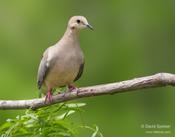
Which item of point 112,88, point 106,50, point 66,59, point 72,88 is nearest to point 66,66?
point 66,59

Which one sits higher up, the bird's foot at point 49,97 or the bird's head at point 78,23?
the bird's head at point 78,23

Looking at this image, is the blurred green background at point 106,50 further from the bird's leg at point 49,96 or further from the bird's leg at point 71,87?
the bird's leg at point 71,87

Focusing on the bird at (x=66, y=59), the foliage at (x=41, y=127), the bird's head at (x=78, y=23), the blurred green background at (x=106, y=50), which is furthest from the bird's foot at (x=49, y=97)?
the blurred green background at (x=106, y=50)

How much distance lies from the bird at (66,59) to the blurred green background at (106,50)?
22.3 ft

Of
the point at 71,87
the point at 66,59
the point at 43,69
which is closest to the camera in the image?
the point at 71,87

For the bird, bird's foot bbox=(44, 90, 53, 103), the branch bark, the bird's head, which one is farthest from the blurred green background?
the branch bark

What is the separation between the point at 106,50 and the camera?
16625mm

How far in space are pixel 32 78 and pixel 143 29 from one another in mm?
3358

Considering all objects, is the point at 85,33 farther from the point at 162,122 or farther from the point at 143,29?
the point at 162,122

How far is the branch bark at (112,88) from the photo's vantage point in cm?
551

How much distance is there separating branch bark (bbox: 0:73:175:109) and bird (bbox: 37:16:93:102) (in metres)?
0.52

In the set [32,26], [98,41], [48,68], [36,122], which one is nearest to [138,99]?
[98,41]

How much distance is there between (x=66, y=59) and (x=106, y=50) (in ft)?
32.3

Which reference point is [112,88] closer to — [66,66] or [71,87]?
[71,87]
